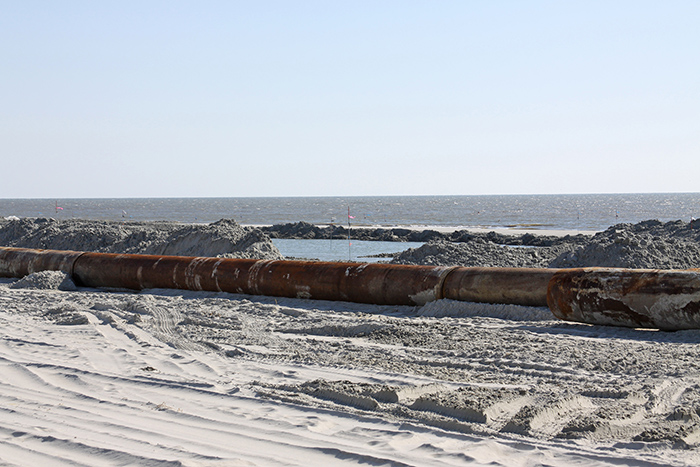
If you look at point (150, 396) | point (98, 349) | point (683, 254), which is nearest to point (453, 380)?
point (150, 396)

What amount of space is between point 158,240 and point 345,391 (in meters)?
15.2

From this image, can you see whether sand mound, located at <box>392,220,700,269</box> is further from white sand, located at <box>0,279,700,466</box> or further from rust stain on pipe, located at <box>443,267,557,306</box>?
white sand, located at <box>0,279,700,466</box>

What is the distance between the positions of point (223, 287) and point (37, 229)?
16528 millimetres

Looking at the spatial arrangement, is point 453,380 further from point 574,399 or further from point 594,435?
point 594,435

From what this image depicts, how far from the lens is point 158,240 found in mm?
18641

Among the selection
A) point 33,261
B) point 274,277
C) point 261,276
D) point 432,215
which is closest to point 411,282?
point 274,277

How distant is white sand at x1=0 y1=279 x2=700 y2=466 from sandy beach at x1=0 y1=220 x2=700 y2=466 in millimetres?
16

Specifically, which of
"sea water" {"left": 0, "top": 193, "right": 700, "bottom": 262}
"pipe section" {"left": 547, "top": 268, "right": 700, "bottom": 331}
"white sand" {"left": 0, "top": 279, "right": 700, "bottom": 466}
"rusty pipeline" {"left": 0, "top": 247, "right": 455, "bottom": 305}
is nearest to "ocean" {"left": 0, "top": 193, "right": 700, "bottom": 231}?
"sea water" {"left": 0, "top": 193, "right": 700, "bottom": 262}

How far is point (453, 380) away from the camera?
486cm

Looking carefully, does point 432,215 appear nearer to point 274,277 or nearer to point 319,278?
point 274,277

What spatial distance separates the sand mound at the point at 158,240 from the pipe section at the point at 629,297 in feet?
26.1

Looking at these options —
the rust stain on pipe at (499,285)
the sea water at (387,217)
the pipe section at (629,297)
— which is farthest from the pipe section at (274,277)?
the sea water at (387,217)

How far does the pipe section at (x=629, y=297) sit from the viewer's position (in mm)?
6195

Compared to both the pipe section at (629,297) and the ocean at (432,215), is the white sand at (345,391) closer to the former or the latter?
the pipe section at (629,297)
